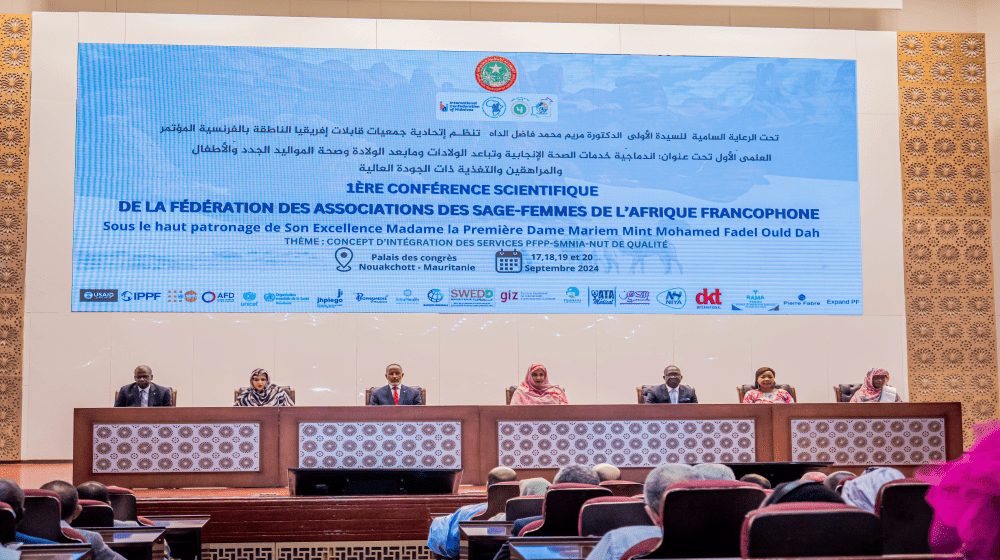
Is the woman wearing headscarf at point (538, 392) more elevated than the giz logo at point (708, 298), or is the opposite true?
the giz logo at point (708, 298)

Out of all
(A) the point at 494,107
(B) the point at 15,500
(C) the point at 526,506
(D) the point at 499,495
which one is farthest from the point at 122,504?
(A) the point at 494,107

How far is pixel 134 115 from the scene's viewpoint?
24.2 feet

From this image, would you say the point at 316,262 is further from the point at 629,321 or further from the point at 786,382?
the point at 786,382

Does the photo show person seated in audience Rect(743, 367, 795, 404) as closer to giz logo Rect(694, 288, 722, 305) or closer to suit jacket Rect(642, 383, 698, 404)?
suit jacket Rect(642, 383, 698, 404)

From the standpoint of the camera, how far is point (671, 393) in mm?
6629

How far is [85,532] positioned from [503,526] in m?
1.32

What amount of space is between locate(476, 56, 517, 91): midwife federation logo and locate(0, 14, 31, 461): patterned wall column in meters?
3.82

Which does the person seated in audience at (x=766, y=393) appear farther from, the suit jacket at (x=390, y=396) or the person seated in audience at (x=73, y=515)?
the person seated in audience at (x=73, y=515)

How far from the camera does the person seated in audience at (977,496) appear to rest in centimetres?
131

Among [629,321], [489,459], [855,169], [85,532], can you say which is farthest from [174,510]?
[855,169]

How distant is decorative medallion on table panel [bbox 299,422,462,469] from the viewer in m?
5.42

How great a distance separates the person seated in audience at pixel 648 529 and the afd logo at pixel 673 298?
577cm

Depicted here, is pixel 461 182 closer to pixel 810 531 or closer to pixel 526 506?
pixel 526 506

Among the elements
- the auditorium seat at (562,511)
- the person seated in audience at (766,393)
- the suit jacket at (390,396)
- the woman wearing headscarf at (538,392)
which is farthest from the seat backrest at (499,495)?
the person seated in audience at (766,393)
